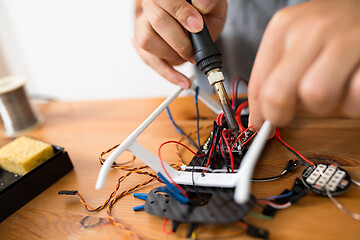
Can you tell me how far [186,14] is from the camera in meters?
0.57

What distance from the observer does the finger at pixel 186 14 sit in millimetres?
564

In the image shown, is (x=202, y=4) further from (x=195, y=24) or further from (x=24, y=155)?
(x=24, y=155)

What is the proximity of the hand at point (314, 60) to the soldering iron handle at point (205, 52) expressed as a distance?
17 cm

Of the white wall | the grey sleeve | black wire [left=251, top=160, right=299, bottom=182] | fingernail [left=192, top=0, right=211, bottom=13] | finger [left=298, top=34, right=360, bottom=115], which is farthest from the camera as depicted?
the white wall

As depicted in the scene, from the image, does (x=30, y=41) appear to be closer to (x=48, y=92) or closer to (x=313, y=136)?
(x=48, y=92)

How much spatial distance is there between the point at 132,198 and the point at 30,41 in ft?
5.15

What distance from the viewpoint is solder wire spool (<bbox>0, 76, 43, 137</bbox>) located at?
2.98ft

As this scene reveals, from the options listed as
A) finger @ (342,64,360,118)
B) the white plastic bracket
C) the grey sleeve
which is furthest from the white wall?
finger @ (342,64,360,118)

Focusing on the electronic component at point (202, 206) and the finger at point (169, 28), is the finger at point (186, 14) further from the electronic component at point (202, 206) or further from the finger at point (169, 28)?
the electronic component at point (202, 206)

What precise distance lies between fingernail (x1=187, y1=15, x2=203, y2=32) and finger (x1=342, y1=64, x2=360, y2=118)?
1.01 feet

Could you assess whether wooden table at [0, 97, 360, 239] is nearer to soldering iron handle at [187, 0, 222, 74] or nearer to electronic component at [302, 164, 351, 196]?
electronic component at [302, 164, 351, 196]

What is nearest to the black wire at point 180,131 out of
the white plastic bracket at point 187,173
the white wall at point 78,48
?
the white plastic bracket at point 187,173

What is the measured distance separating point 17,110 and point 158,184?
65 cm

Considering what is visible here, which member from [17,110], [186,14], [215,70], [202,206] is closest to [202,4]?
[186,14]
